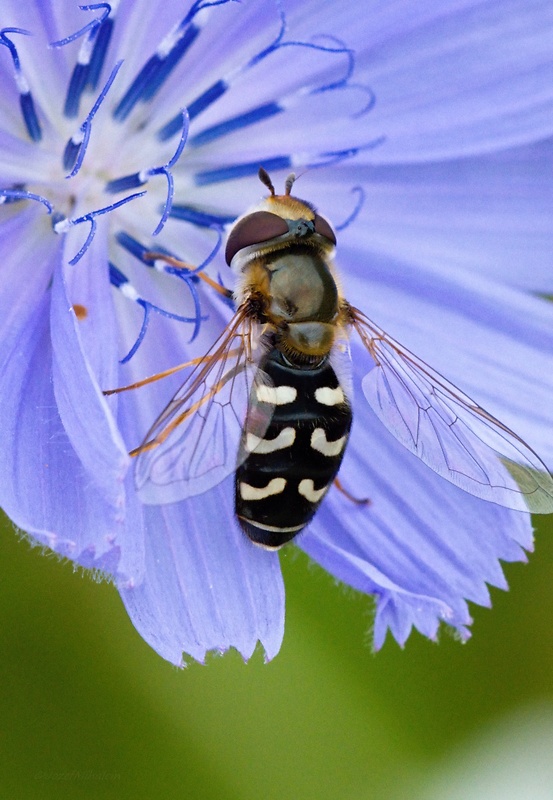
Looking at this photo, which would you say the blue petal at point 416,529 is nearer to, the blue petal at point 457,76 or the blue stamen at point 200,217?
the blue stamen at point 200,217

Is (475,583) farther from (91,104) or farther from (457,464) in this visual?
(91,104)

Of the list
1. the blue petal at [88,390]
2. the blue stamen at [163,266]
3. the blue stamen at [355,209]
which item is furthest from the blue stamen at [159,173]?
the blue stamen at [355,209]

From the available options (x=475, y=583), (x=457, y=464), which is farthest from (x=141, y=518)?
(x=475, y=583)

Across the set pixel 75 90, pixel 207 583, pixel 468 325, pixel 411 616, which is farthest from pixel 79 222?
pixel 411 616

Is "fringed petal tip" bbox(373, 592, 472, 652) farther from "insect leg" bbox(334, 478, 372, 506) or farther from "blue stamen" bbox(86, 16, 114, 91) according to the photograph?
"blue stamen" bbox(86, 16, 114, 91)

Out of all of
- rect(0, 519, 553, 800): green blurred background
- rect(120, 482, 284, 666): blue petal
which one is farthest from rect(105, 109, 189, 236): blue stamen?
rect(0, 519, 553, 800): green blurred background

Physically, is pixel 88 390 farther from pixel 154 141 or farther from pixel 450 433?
pixel 154 141
